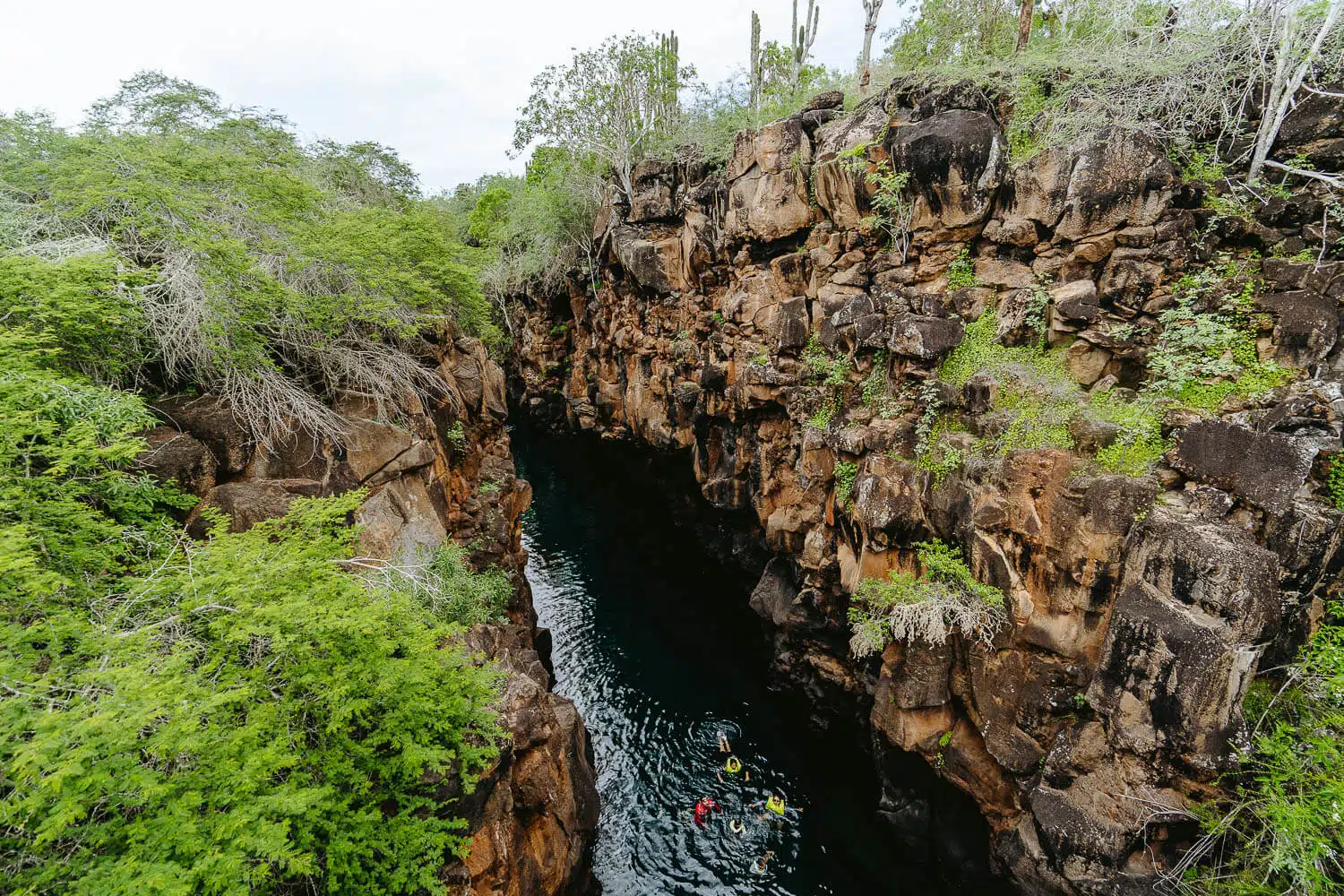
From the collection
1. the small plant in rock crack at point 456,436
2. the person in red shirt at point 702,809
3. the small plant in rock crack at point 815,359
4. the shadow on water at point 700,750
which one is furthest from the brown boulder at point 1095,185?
the person in red shirt at point 702,809

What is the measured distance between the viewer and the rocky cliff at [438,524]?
7395 mm

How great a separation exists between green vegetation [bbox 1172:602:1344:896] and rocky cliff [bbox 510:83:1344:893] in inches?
13.9

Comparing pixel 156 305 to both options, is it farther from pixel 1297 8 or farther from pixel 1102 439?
pixel 1297 8

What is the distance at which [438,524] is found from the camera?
11125 mm

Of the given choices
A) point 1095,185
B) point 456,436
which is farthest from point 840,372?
point 456,436

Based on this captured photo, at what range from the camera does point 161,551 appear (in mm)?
6355

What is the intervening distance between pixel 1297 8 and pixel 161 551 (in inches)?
712

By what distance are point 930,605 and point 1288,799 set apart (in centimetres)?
454

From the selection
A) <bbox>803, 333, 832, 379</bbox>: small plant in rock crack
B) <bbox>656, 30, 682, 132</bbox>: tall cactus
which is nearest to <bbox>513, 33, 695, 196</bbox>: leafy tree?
<bbox>656, 30, 682, 132</bbox>: tall cactus

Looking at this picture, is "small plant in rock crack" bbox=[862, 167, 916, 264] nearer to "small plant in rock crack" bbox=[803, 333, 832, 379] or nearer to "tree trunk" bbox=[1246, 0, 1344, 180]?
"small plant in rock crack" bbox=[803, 333, 832, 379]

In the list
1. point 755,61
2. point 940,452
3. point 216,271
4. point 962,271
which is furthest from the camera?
point 755,61

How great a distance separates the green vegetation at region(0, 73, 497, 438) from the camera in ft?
25.6

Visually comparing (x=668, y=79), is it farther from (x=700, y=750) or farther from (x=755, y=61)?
(x=700, y=750)

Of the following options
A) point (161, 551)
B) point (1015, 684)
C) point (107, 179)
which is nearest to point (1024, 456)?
point (1015, 684)
